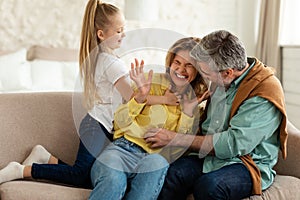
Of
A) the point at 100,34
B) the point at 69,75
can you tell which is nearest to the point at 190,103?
the point at 100,34

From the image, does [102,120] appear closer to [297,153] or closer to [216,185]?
[216,185]

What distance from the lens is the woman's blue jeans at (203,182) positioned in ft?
6.76

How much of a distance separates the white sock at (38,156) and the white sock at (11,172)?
9cm

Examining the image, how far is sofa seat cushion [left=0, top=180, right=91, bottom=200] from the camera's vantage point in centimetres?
209

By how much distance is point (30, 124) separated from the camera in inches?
100

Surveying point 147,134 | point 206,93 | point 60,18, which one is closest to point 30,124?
point 147,134

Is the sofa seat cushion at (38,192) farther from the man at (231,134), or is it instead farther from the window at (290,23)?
the window at (290,23)

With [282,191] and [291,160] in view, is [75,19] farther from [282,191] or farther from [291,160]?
[282,191]

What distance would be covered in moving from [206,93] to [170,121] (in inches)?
8.3

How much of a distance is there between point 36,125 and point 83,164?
1.31 ft

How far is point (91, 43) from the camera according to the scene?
237 centimetres

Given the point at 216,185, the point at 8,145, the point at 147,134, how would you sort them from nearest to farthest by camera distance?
the point at 216,185, the point at 147,134, the point at 8,145

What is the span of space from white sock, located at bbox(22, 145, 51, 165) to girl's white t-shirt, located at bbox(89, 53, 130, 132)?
317 mm

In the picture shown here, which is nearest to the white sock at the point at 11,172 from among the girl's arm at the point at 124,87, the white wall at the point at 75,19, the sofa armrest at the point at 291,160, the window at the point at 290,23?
the girl's arm at the point at 124,87
